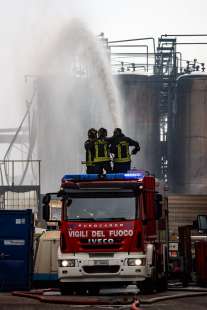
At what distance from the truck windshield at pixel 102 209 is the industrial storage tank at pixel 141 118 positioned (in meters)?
54.2

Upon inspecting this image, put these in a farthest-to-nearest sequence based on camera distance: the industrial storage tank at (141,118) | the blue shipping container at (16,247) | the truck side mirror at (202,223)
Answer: the industrial storage tank at (141,118) < the truck side mirror at (202,223) < the blue shipping container at (16,247)

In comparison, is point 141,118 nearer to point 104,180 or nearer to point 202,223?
point 202,223

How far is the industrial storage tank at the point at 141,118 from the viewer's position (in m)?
75.6

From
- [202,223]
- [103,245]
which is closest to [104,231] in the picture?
[103,245]

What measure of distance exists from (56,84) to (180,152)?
11932 millimetres

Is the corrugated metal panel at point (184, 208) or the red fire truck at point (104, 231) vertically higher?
the corrugated metal panel at point (184, 208)

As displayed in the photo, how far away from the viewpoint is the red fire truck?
21.0 m

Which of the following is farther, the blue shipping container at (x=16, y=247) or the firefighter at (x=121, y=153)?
the blue shipping container at (x=16, y=247)

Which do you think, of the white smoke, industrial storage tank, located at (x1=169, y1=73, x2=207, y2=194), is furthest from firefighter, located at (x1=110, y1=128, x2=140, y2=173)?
industrial storage tank, located at (x1=169, y1=73, x2=207, y2=194)

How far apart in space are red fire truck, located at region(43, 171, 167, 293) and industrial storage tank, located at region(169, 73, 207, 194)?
50044 mm

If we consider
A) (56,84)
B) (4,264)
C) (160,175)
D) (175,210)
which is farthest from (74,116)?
(4,264)

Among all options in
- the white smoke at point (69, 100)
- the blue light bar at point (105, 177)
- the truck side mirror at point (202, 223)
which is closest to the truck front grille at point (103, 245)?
the blue light bar at point (105, 177)

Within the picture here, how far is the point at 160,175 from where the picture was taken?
7456 cm

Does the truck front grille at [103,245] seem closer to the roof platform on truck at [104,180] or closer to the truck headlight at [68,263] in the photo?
the truck headlight at [68,263]
